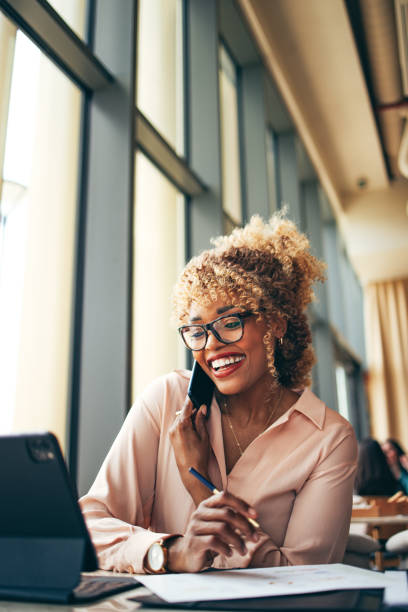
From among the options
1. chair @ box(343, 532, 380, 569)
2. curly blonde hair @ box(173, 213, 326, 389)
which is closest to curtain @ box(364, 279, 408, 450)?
chair @ box(343, 532, 380, 569)

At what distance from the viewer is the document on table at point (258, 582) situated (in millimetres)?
765

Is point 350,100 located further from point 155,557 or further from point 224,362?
point 155,557

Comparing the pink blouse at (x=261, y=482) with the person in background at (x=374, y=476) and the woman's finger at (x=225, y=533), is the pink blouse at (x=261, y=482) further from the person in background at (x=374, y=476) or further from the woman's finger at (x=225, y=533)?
the person in background at (x=374, y=476)

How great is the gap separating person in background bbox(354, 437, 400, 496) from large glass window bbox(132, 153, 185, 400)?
197cm

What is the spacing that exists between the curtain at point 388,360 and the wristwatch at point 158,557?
1077cm

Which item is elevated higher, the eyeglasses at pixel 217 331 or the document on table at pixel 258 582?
the eyeglasses at pixel 217 331

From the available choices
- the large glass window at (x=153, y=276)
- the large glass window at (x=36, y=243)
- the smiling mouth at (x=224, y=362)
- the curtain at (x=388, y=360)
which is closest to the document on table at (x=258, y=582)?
the smiling mouth at (x=224, y=362)

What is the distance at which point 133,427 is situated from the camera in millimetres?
1538

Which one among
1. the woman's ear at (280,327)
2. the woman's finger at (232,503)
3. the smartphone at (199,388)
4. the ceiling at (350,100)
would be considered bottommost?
the woman's finger at (232,503)

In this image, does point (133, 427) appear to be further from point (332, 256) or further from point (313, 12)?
point (332, 256)

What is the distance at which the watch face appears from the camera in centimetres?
105

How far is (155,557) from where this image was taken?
1.06m

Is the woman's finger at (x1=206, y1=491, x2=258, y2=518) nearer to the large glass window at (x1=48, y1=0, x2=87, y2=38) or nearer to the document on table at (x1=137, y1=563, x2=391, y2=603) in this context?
the document on table at (x1=137, y1=563, x2=391, y2=603)

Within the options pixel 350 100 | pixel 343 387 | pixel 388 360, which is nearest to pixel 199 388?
pixel 350 100
